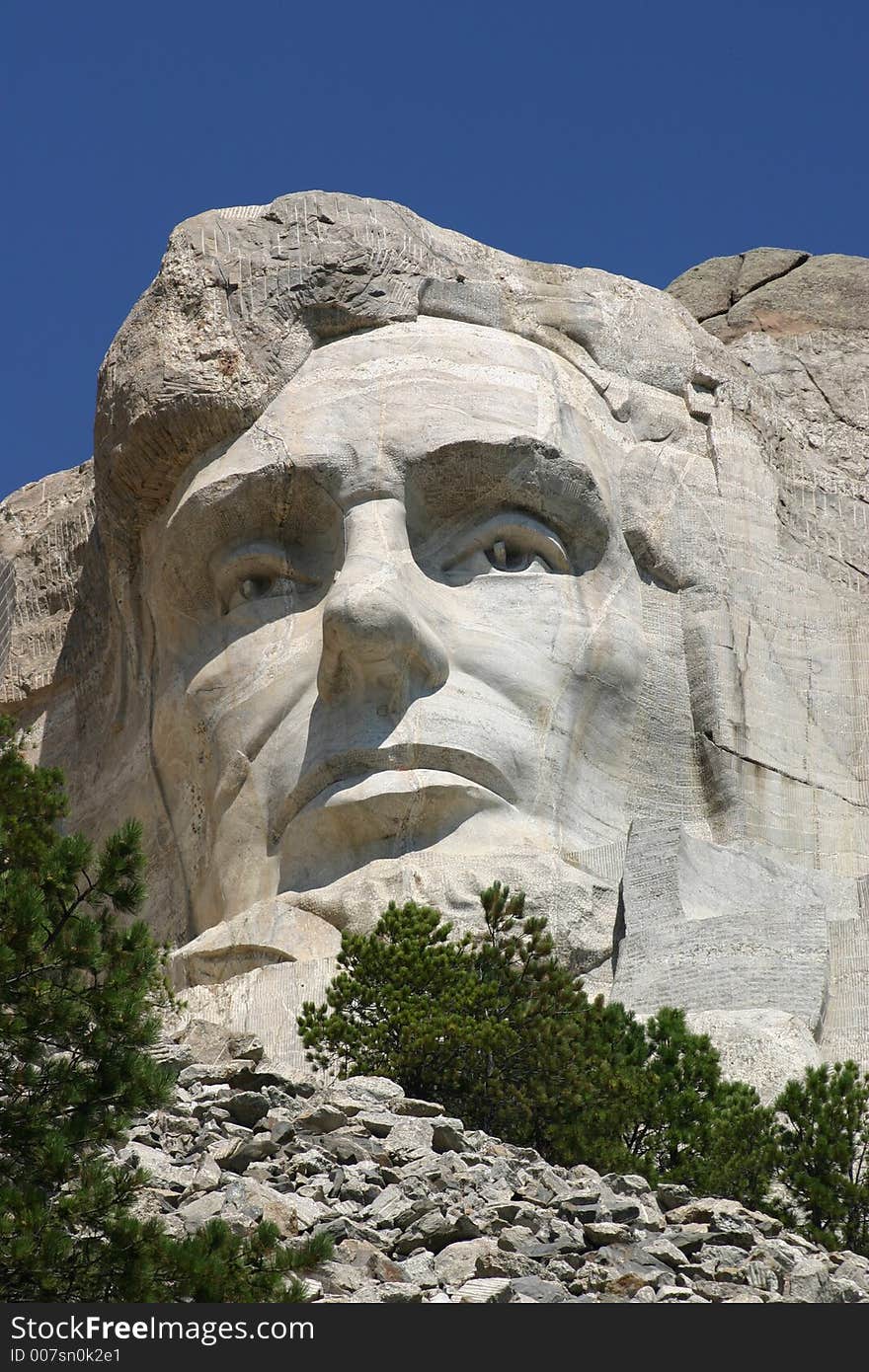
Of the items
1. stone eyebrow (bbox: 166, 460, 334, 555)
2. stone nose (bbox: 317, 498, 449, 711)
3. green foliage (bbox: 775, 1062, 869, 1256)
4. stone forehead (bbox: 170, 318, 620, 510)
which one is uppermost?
stone forehead (bbox: 170, 318, 620, 510)

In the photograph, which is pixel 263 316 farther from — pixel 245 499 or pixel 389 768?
pixel 389 768

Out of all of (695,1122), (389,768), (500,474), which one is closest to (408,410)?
(500,474)

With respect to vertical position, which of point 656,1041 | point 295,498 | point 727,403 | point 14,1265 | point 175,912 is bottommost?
point 14,1265

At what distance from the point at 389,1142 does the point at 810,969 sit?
4039 millimetres

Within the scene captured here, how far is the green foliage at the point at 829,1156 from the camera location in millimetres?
13961

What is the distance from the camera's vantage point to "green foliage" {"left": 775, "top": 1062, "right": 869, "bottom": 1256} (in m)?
14.0

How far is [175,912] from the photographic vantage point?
62.3 feet

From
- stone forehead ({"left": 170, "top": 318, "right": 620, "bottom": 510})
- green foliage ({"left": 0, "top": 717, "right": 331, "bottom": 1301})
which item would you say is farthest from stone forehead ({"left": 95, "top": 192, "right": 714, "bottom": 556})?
green foliage ({"left": 0, "top": 717, "right": 331, "bottom": 1301})

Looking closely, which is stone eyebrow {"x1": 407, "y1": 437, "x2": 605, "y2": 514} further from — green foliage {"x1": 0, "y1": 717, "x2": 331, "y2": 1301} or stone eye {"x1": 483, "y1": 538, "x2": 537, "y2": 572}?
green foliage {"x1": 0, "y1": 717, "x2": 331, "y2": 1301}

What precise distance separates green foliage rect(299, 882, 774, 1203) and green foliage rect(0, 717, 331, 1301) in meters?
3.06

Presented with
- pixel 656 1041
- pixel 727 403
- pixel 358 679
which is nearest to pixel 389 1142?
pixel 656 1041

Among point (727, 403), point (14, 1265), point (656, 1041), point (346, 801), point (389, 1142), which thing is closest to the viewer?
point (14, 1265)

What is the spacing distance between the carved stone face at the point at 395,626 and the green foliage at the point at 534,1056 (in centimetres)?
207

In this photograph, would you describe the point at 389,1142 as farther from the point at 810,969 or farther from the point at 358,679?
the point at 358,679
